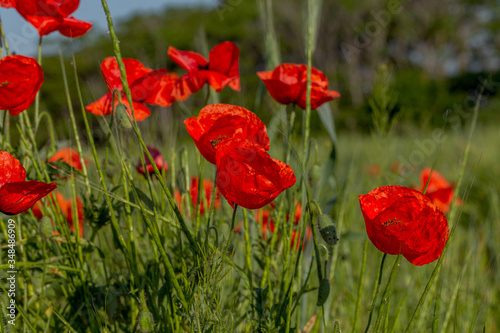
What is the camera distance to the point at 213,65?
70 centimetres

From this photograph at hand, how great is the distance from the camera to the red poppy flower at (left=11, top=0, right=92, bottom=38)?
64 centimetres

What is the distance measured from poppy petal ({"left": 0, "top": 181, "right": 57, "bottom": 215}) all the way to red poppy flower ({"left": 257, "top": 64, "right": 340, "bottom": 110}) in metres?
0.35

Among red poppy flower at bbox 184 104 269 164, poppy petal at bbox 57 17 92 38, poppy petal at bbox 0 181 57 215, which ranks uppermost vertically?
poppy petal at bbox 57 17 92 38

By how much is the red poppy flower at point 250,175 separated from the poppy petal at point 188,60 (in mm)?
283

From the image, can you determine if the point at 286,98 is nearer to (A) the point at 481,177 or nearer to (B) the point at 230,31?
(A) the point at 481,177

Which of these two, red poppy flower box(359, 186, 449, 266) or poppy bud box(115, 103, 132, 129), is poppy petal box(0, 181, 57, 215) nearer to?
poppy bud box(115, 103, 132, 129)

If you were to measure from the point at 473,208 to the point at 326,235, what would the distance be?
2.14 m

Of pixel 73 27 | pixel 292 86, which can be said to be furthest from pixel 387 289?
pixel 73 27

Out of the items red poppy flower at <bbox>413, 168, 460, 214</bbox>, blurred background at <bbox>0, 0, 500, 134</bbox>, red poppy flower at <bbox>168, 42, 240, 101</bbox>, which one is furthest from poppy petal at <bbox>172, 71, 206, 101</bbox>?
blurred background at <bbox>0, 0, 500, 134</bbox>

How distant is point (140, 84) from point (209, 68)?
0.12 meters

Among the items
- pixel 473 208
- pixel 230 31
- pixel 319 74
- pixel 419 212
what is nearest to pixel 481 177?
pixel 473 208

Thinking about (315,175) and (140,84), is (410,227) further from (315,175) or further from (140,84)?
(140,84)

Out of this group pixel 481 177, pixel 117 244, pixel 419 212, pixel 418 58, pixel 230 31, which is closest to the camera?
pixel 419 212

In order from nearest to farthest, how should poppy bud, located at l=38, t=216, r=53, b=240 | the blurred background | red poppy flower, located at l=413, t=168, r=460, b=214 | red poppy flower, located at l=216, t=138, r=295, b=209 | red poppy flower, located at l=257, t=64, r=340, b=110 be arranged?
red poppy flower, located at l=216, t=138, r=295, b=209 < poppy bud, located at l=38, t=216, r=53, b=240 < red poppy flower, located at l=257, t=64, r=340, b=110 < red poppy flower, located at l=413, t=168, r=460, b=214 < the blurred background
